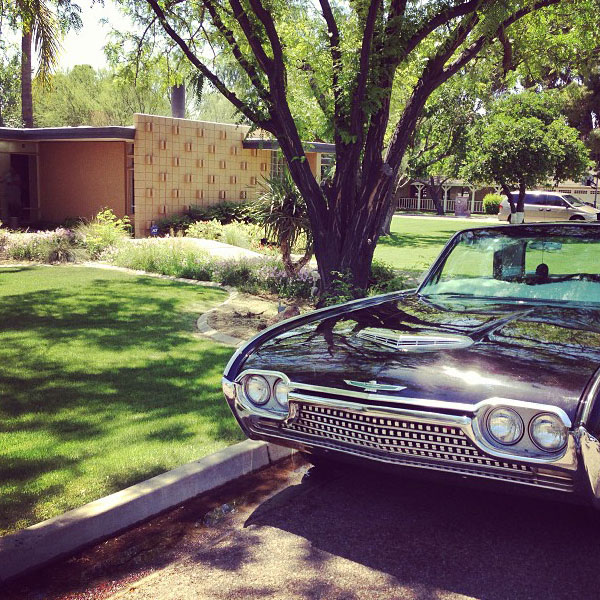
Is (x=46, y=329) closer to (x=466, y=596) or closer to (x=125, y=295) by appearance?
(x=125, y=295)

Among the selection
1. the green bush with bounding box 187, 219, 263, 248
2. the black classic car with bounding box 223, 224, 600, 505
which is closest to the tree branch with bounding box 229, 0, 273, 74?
the black classic car with bounding box 223, 224, 600, 505

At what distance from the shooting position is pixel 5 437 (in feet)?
15.0

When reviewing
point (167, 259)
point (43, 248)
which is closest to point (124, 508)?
point (167, 259)

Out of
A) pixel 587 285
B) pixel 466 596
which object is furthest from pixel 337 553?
pixel 587 285

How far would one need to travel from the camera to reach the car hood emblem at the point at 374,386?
3213mm

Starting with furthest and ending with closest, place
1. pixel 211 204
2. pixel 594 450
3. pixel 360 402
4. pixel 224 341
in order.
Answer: pixel 211 204
pixel 224 341
pixel 360 402
pixel 594 450

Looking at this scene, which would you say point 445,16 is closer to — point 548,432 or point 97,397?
point 97,397

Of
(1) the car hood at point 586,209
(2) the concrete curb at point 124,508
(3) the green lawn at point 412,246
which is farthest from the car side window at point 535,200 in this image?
(2) the concrete curb at point 124,508

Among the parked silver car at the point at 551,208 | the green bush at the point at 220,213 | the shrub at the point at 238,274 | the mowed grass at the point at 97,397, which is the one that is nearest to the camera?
the mowed grass at the point at 97,397

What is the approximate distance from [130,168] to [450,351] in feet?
58.0

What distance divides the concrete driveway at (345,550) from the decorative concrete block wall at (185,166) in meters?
15.7

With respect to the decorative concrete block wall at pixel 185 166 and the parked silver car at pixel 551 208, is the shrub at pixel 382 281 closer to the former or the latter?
the decorative concrete block wall at pixel 185 166

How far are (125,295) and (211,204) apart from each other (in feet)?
36.8

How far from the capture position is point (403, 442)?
3.20 metres
